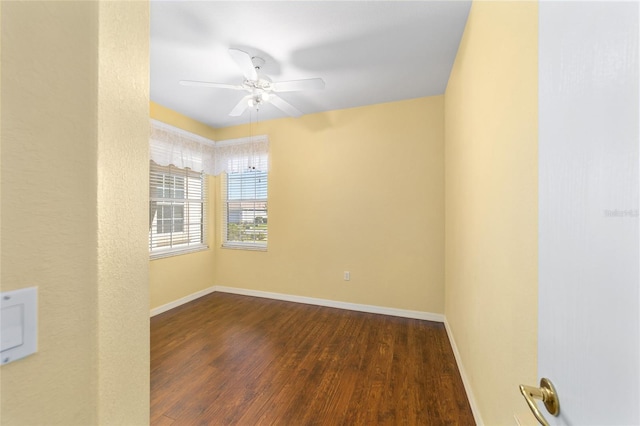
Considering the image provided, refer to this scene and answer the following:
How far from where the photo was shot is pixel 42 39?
0.47m

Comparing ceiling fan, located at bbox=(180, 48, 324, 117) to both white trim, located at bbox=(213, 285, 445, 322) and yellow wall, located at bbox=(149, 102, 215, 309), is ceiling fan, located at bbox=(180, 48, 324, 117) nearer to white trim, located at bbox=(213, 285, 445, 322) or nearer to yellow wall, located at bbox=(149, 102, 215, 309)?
yellow wall, located at bbox=(149, 102, 215, 309)

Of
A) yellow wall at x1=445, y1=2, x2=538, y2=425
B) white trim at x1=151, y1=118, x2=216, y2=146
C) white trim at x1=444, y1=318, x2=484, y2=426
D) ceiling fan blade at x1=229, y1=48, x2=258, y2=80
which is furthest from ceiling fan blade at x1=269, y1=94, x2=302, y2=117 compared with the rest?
white trim at x1=444, y1=318, x2=484, y2=426

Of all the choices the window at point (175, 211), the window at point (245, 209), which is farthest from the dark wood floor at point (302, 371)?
the window at point (245, 209)

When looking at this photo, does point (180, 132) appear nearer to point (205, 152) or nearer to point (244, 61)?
point (205, 152)

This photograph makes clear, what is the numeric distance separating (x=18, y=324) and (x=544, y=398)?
38.1 inches

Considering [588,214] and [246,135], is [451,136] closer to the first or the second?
[588,214]

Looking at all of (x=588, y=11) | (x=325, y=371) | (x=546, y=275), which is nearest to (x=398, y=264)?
(x=325, y=371)

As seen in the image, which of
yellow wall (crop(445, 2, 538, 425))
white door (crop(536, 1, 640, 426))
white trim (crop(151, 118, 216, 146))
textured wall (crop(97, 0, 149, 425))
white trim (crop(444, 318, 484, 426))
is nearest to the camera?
white door (crop(536, 1, 640, 426))

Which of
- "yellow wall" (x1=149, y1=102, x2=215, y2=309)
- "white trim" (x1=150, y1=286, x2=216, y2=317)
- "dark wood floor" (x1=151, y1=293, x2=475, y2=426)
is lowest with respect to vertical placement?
"dark wood floor" (x1=151, y1=293, x2=475, y2=426)

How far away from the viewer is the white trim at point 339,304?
288 cm

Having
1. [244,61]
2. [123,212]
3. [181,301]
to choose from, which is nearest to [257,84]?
[244,61]

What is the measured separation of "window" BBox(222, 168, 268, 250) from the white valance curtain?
162 millimetres

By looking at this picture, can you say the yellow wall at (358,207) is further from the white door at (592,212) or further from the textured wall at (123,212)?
the textured wall at (123,212)

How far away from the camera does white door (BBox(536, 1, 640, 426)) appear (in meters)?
0.31
